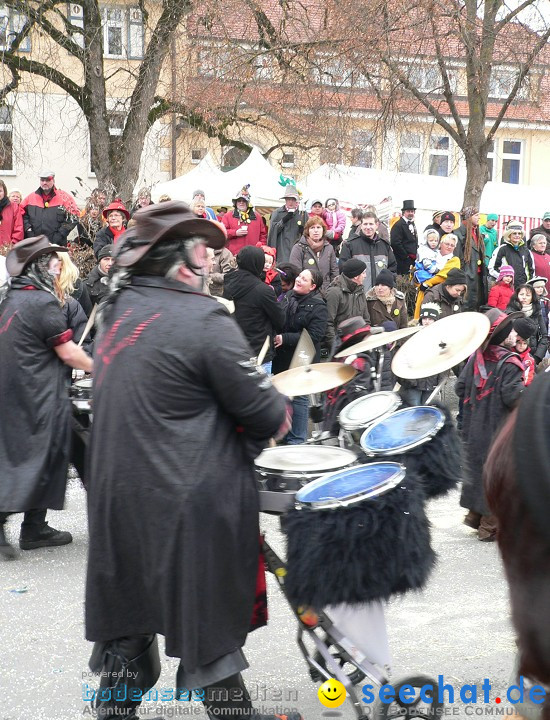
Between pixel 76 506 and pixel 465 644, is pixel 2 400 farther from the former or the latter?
pixel 465 644

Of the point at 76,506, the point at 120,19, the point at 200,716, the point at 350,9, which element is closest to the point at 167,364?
the point at 200,716

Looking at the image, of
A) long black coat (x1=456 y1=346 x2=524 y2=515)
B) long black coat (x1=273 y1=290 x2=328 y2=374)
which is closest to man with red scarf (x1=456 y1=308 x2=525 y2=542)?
long black coat (x1=456 y1=346 x2=524 y2=515)

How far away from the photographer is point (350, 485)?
3.22m

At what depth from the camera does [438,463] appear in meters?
3.50

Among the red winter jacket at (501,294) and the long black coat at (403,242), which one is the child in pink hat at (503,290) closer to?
the red winter jacket at (501,294)

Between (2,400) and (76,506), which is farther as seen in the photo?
(76,506)

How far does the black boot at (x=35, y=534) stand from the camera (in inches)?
244

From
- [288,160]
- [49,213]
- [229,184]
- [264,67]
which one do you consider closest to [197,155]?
[288,160]

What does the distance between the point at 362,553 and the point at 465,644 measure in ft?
5.65

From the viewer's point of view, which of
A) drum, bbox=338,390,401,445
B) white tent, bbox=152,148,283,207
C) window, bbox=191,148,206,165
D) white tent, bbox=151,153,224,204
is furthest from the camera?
window, bbox=191,148,206,165

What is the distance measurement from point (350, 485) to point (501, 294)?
9.14m

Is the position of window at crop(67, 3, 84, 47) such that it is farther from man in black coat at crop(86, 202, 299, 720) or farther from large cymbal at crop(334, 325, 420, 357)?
man in black coat at crop(86, 202, 299, 720)

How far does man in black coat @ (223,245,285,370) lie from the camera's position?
870 centimetres

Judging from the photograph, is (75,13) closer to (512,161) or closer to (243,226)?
(243,226)
